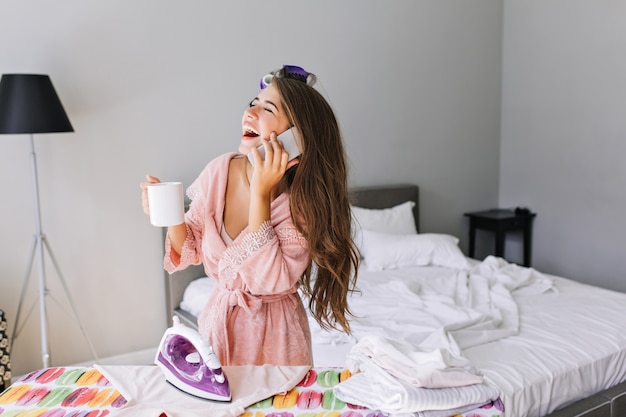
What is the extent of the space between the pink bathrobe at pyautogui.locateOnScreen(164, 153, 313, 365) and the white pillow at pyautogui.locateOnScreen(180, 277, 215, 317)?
1.41 m

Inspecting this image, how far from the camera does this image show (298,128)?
131 centimetres

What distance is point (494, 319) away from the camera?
2496mm

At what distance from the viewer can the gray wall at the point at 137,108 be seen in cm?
284

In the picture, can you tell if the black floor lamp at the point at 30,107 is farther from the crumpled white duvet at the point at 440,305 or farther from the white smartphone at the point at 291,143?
the white smartphone at the point at 291,143

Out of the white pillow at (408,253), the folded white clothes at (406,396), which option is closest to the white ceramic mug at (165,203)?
the folded white clothes at (406,396)

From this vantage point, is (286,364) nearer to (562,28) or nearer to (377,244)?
(377,244)

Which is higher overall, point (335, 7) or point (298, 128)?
point (335, 7)

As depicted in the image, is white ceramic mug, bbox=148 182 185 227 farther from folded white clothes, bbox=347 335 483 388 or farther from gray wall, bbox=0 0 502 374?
gray wall, bbox=0 0 502 374

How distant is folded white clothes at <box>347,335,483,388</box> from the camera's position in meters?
1.29

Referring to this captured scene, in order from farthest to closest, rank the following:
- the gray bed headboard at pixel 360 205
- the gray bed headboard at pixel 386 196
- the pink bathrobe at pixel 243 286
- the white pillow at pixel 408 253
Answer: the gray bed headboard at pixel 386 196
the white pillow at pixel 408 253
the gray bed headboard at pixel 360 205
the pink bathrobe at pixel 243 286

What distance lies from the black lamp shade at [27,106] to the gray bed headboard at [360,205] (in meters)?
0.90

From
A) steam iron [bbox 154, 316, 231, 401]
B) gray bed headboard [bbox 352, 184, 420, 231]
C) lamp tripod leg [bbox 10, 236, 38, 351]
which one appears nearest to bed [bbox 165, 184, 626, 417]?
gray bed headboard [bbox 352, 184, 420, 231]

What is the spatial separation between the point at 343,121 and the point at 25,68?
6.08 feet

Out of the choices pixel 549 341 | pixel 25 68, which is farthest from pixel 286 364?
pixel 25 68
